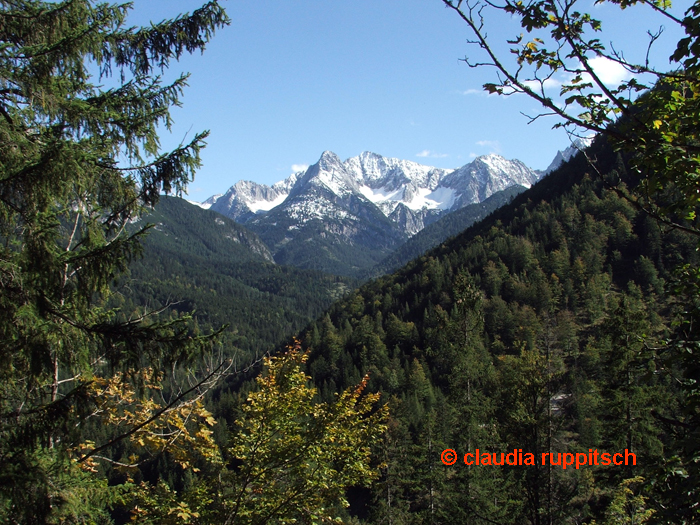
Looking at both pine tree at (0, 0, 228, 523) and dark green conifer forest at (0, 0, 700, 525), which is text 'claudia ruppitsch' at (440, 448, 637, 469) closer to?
dark green conifer forest at (0, 0, 700, 525)

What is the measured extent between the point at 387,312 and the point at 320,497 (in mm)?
102798

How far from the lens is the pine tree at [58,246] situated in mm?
4875

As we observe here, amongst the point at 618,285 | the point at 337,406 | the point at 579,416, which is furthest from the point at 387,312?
the point at 337,406

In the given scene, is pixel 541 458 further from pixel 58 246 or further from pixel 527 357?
pixel 58 246

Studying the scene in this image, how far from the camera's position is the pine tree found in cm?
488

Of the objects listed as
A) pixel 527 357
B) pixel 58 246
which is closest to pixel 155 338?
pixel 58 246

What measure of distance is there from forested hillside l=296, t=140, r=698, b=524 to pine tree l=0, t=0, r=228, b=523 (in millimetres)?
5835

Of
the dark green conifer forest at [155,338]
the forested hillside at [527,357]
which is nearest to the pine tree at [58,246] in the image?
the dark green conifer forest at [155,338]

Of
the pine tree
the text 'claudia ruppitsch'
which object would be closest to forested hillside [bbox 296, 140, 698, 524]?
the text 'claudia ruppitsch'

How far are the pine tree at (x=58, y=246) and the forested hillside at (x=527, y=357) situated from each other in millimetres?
5835

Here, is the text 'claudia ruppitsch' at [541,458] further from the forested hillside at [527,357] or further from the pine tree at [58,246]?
the pine tree at [58,246]

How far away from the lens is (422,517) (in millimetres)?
24859

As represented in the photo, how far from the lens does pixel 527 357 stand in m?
18.8

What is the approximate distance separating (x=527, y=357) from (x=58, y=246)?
17.6 meters
